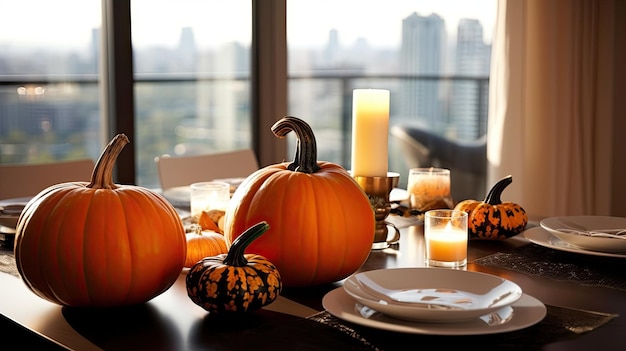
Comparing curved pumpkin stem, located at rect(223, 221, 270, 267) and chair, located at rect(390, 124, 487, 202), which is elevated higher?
curved pumpkin stem, located at rect(223, 221, 270, 267)

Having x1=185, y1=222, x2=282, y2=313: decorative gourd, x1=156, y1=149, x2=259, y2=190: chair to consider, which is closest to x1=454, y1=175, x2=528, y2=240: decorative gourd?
x1=185, y1=222, x2=282, y2=313: decorative gourd

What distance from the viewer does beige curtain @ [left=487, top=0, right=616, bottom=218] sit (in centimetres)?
402

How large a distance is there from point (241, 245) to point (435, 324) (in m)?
0.28

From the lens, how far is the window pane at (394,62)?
175 inches

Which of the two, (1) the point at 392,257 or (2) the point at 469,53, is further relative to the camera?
(2) the point at 469,53

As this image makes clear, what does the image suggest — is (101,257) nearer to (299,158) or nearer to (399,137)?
(299,158)

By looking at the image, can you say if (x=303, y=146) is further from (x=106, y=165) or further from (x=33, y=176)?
(x=33, y=176)

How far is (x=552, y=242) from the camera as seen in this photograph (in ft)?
5.02

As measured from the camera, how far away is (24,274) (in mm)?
1145

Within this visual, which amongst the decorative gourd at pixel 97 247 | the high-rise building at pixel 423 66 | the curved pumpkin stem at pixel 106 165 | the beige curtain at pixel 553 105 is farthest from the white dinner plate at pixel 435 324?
the high-rise building at pixel 423 66

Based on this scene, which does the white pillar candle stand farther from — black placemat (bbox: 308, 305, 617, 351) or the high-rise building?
the high-rise building

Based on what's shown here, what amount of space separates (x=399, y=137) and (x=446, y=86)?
0.40 meters

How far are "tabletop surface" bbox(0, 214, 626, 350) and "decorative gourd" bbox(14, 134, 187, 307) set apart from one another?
34 millimetres

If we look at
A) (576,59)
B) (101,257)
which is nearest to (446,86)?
(576,59)
